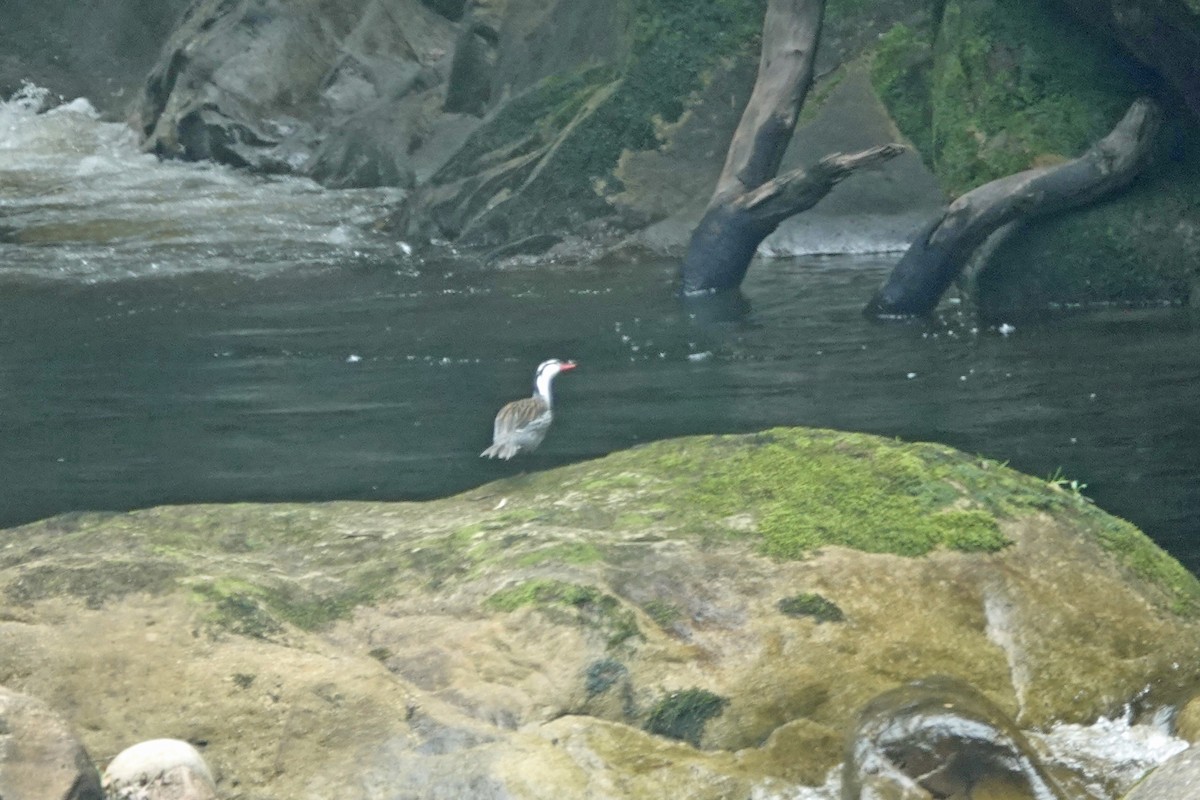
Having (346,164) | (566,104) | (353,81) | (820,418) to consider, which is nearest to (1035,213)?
(820,418)

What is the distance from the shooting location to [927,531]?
529 centimetres

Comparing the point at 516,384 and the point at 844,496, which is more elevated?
the point at 844,496

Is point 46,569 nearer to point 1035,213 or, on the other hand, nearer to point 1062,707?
point 1062,707

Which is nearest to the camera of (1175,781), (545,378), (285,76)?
(1175,781)

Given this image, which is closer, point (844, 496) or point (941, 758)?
point (941, 758)

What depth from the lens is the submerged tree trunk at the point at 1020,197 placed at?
12.2 m

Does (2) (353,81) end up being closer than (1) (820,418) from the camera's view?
No

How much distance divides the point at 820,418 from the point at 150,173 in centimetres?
1496

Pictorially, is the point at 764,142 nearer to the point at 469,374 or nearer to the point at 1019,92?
the point at 1019,92

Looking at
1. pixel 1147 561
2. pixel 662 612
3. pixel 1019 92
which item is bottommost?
pixel 662 612

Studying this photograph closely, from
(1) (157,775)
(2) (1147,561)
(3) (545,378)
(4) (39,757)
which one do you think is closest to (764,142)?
(3) (545,378)

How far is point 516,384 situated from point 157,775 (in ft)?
23.7

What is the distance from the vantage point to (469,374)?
1150cm

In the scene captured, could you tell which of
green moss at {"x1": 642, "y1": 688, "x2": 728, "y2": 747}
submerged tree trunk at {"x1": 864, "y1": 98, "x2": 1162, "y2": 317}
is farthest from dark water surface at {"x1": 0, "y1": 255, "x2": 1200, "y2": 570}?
green moss at {"x1": 642, "y1": 688, "x2": 728, "y2": 747}
